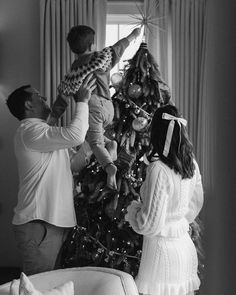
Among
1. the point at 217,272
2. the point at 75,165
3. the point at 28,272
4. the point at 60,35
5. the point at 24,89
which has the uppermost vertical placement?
the point at 60,35

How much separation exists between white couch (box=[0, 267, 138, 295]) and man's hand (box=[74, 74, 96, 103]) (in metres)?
0.86

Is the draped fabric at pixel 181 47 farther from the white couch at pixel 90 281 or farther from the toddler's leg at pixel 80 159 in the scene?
the white couch at pixel 90 281

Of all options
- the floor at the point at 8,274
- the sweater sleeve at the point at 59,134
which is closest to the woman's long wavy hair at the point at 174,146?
the sweater sleeve at the point at 59,134

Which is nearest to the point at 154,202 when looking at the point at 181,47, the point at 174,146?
the point at 174,146

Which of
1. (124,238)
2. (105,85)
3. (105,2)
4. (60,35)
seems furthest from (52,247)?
(105,2)

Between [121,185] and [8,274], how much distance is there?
1615 millimetres

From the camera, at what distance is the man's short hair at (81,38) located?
2.78m

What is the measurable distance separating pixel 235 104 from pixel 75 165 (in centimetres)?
280

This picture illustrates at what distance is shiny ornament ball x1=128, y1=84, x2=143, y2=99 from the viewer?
3.06m

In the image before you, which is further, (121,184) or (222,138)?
(121,184)

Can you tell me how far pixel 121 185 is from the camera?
2.94m

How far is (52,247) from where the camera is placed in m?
2.50

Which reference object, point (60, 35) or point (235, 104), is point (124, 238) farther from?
point (235, 104)

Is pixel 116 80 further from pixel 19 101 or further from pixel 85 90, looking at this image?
pixel 19 101
